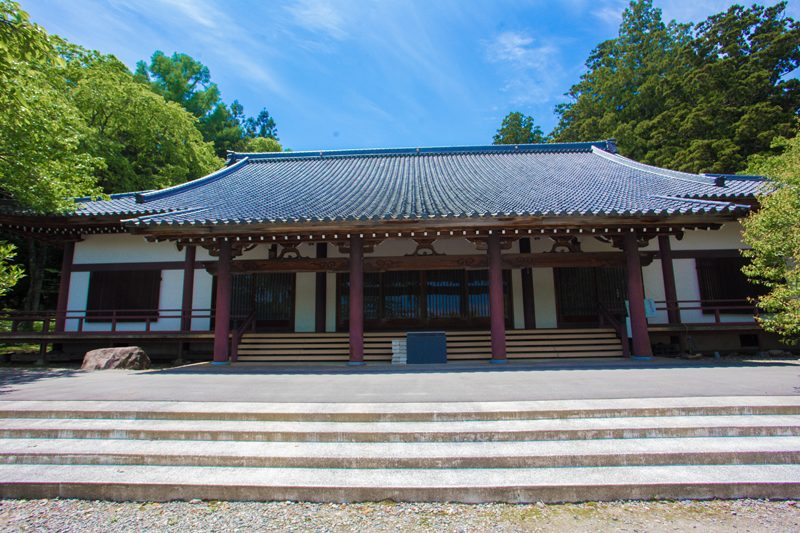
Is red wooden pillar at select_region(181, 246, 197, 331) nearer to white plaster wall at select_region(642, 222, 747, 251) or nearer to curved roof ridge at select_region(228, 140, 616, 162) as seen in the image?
curved roof ridge at select_region(228, 140, 616, 162)

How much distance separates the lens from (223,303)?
9484mm

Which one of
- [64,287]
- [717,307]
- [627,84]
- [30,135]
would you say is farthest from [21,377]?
[627,84]

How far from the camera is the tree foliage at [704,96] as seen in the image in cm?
2228

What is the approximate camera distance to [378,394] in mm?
5598

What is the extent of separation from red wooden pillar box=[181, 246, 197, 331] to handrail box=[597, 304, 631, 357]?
11.8m

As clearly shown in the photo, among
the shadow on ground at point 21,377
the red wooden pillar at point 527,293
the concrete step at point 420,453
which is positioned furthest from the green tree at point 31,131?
the red wooden pillar at point 527,293

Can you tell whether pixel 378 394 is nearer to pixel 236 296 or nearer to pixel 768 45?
pixel 236 296

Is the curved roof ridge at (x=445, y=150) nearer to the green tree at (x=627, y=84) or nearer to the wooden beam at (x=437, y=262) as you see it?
the wooden beam at (x=437, y=262)

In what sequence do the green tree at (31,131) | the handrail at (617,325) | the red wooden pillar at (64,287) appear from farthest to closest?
the red wooden pillar at (64,287) → the handrail at (617,325) → the green tree at (31,131)

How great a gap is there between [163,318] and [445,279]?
28.5 feet

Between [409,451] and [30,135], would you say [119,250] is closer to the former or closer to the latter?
[30,135]

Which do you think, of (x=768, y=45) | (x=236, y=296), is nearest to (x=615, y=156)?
(x=236, y=296)

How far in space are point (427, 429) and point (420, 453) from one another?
373 millimetres

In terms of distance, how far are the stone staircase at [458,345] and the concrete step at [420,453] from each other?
6.29 m
